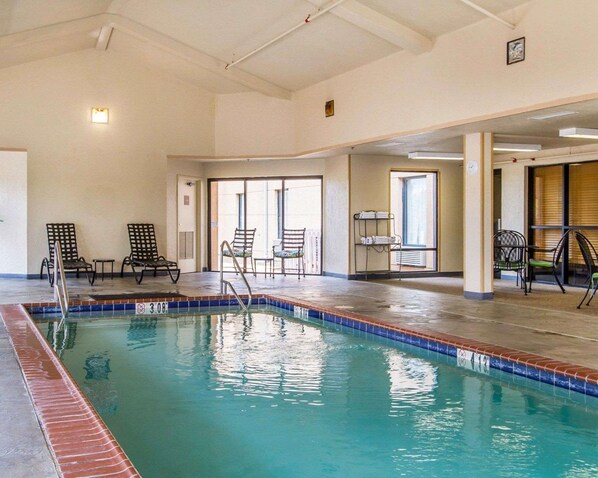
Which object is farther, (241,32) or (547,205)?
(547,205)

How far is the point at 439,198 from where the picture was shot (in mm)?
12195

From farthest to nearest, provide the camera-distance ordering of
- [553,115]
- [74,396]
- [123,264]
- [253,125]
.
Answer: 1. [253,125]
2. [123,264]
3. [553,115]
4. [74,396]

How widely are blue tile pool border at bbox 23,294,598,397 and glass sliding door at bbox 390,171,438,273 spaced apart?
5.00 metres

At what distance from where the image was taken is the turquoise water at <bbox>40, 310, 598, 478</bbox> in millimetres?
3174

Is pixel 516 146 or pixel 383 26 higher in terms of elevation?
pixel 383 26

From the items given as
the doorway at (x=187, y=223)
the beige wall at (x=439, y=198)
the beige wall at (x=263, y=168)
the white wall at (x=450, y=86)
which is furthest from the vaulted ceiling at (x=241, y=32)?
the doorway at (x=187, y=223)

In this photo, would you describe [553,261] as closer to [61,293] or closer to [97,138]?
[61,293]

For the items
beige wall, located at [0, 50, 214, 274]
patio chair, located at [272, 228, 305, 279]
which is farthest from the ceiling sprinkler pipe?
patio chair, located at [272, 228, 305, 279]

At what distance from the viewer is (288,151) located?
1168cm

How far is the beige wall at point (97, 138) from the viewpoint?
10.8m

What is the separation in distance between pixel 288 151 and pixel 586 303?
5797 mm

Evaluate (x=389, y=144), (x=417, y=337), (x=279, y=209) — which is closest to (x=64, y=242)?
(x=279, y=209)

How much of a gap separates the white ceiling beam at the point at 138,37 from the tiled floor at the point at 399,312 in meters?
3.46

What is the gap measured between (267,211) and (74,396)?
9.50 m
